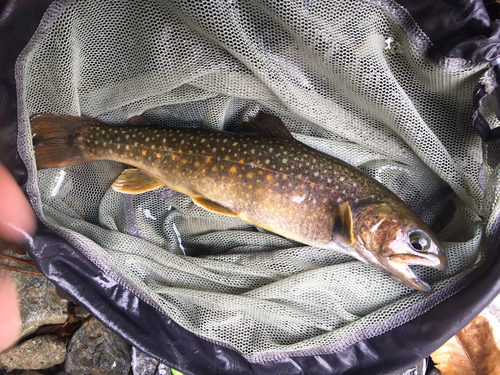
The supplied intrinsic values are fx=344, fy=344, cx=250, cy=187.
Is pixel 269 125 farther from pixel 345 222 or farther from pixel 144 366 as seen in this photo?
pixel 144 366

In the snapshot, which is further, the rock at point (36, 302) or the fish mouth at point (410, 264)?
the rock at point (36, 302)

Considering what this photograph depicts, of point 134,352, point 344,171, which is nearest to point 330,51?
point 344,171

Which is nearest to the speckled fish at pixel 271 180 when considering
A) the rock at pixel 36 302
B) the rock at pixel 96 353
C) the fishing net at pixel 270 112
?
the fishing net at pixel 270 112

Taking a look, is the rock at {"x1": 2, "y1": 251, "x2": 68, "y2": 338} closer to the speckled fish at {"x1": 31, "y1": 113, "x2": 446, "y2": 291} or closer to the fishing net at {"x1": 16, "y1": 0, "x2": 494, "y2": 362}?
the fishing net at {"x1": 16, "y1": 0, "x2": 494, "y2": 362}

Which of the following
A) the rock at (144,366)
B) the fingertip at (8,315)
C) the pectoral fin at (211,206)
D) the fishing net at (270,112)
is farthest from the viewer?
the rock at (144,366)

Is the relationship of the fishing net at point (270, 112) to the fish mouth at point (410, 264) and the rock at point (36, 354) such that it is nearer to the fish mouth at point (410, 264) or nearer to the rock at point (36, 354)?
the fish mouth at point (410, 264)

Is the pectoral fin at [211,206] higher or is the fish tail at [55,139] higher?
the pectoral fin at [211,206]

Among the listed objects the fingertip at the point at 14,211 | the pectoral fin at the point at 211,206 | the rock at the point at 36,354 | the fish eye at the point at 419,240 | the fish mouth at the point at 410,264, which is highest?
the fish eye at the point at 419,240

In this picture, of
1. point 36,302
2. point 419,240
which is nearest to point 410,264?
point 419,240
